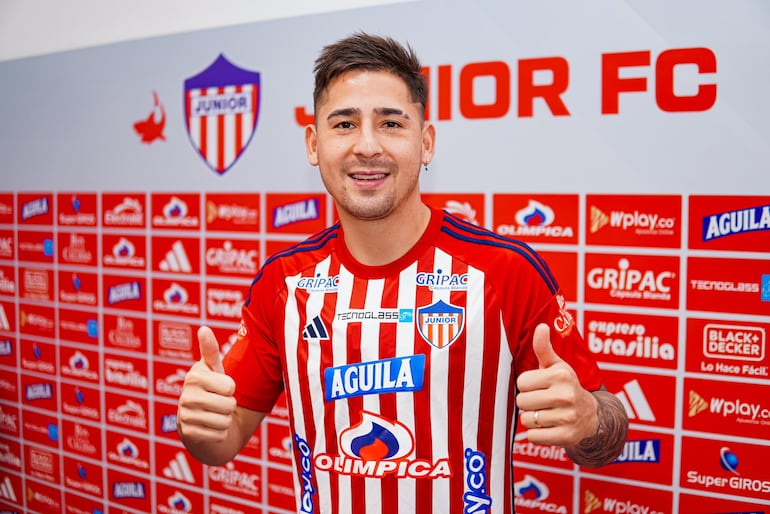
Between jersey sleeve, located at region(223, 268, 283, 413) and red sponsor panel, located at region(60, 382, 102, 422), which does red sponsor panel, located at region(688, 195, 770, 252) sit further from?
red sponsor panel, located at region(60, 382, 102, 422)

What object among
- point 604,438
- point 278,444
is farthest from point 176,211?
point 604,438

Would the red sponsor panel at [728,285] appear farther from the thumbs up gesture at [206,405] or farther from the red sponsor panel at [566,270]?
the thumbs up gesture at [206,405]

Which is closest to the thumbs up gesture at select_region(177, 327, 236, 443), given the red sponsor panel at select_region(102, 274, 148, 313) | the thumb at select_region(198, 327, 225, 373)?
the thumb at select_region(198, 327, 225, 373)

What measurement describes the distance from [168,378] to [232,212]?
69 centimetres

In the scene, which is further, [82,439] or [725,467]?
[82,439]

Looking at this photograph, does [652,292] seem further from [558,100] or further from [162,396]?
[162,396]

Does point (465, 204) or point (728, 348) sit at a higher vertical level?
point (465, 204)

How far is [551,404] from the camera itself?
3.15 ft

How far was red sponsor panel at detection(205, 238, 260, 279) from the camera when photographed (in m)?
2.11

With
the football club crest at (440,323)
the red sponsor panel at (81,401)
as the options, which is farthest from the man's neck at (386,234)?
the red sponsor panel at (81,401)

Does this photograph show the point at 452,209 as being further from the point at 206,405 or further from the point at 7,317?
the point at 7,317

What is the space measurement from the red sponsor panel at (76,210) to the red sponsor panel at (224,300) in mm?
653

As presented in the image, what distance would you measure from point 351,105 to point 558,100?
2.15 ft

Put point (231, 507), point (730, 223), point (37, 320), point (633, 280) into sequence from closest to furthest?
point (730, 223), point (633, 280), point (231, 507), point (37, 320)
